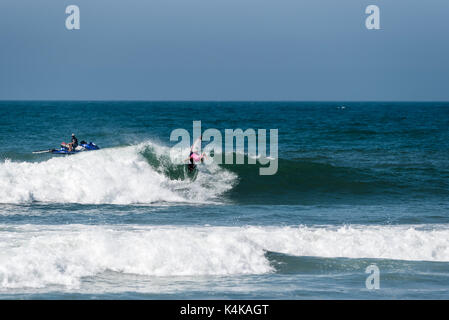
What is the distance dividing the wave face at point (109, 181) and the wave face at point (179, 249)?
548 centimetres

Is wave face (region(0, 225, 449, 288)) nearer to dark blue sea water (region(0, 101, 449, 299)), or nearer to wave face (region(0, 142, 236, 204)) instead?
dark blue sea water (region(0, 101, 449, 299))

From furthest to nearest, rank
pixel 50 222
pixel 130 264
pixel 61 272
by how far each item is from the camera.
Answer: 1. pixel 50 222
2. pixel 130 264
3. pixel 61 272

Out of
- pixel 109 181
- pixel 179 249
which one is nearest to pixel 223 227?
pixel 179 249

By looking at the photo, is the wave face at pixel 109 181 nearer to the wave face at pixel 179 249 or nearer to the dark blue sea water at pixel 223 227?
the dark blue sea water at pixel 223 227

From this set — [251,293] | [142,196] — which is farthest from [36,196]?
[251,293]

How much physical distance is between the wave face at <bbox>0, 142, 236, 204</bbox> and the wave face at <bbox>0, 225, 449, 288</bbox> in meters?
5.48

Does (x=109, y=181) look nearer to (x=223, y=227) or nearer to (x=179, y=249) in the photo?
(x=223, y=227)

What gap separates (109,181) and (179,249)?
400 inches

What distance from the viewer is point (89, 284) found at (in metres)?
10.5

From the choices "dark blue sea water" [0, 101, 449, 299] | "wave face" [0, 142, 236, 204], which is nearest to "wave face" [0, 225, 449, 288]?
"dark blue sea water" [0, 101, 449, 299]

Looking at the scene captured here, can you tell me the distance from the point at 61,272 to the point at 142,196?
10323mm

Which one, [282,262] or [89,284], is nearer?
[89,284]

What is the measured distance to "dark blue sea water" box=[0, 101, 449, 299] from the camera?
10617 millimetres

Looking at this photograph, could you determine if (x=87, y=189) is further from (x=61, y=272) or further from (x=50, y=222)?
(x=61, y=272)
